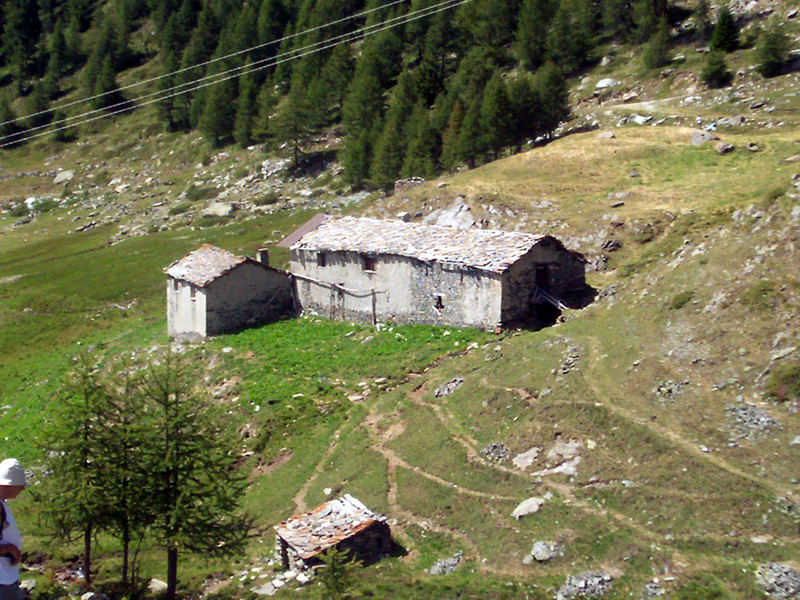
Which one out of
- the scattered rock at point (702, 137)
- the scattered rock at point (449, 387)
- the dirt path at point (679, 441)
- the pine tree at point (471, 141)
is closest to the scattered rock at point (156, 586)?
the scattered rock at point (449, 387)

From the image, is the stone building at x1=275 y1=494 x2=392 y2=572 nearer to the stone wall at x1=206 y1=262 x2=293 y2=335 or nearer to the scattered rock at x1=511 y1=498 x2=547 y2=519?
the scattered rock at x1=511 y1=498 x2=547 y2=519

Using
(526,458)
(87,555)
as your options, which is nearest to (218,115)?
(526,458)

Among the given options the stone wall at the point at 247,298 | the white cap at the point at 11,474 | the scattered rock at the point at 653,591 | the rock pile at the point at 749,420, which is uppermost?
the white cap at the point at 11,474

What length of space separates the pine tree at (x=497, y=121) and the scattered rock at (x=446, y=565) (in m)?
44.5

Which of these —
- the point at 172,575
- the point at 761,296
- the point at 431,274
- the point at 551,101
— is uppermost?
the point at 551,101

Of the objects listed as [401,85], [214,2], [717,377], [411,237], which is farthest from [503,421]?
[214,2]

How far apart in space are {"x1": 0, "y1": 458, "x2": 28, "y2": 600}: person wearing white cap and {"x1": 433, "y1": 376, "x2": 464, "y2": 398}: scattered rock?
19.9m

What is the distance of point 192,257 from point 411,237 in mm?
12197

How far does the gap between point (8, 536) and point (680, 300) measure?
22345 mm

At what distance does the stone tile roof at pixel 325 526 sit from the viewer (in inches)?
816

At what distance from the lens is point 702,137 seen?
4947 centimetres

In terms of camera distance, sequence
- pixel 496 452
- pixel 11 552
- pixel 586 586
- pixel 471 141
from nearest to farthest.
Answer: pixel 11 552 < pixel 586 586 < pixel 496 452 < pixel 471 141

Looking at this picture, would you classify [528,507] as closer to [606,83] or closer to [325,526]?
[325,526]

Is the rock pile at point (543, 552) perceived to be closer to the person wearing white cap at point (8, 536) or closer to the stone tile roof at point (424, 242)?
the person wearing white cap at point (8, 536)
